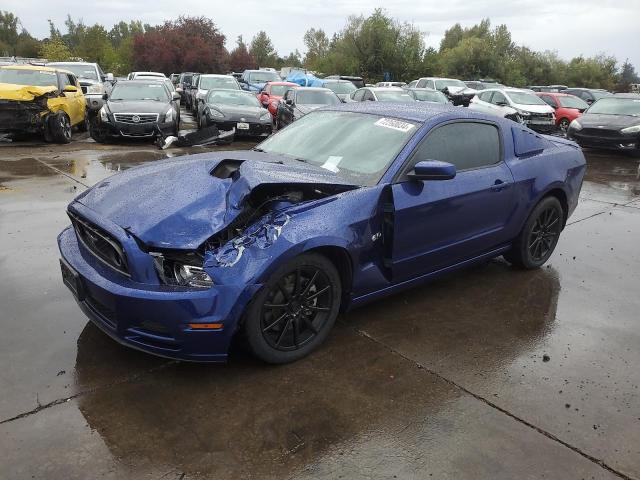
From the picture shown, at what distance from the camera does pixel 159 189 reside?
11.0 feet

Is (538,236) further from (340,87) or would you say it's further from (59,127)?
(340,87)

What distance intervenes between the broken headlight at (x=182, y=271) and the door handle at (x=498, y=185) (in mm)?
2532

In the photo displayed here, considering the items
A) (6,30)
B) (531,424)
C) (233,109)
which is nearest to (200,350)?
(531,424)

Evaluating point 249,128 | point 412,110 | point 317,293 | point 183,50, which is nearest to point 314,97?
point 249,128

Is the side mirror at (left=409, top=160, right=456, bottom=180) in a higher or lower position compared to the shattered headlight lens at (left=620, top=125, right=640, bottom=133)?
higher

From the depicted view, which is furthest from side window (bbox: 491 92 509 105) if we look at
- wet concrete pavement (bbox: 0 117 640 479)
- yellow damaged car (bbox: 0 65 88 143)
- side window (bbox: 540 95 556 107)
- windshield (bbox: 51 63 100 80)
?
wet concrete pavement (bbox: 0 117 640 479)

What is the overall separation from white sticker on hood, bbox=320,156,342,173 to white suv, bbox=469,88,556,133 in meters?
12.9

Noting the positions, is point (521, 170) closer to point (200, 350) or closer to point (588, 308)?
point (588, 308)

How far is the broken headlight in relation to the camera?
2.88 meters

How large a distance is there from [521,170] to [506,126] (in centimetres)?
42

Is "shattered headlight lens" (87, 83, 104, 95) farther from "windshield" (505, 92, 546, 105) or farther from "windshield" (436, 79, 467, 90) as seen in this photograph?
"windshield" (436, 79, 467, 90)

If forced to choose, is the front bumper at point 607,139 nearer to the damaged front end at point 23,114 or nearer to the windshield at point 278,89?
the windshield at point 278,89

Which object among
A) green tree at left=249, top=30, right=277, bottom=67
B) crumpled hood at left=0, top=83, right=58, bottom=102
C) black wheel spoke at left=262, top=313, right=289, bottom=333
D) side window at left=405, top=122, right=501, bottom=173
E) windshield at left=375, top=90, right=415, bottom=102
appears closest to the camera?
black wheel spoke at left=262, top=313, right=289, bottom=333

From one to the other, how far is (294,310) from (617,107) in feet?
46.1
